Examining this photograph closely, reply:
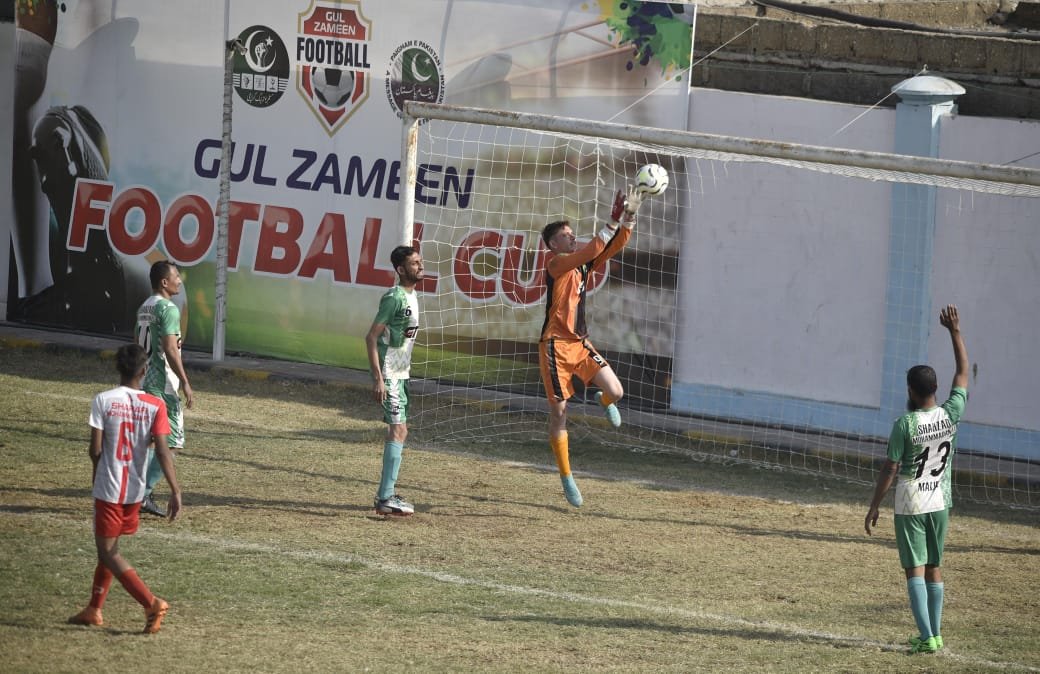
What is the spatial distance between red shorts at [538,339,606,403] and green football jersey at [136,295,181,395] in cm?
299

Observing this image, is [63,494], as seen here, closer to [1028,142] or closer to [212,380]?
[212,380]

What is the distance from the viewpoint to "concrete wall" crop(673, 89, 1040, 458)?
1409cm

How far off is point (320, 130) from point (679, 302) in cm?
508

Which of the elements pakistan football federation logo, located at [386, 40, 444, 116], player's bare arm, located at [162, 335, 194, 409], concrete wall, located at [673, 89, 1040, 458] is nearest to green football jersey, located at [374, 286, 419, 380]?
player's bare arm, located at [162, 335, 194, 409]

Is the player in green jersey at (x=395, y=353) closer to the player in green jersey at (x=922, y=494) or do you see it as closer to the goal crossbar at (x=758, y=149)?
the goal crossbar at (x=758, y=149)

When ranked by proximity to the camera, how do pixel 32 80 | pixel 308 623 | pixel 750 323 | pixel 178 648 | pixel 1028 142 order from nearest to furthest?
1. pixel 178 648
2. pixel 308 623
3. pixel 1028 142
4. pixel 750 323
5. pixel 32 80

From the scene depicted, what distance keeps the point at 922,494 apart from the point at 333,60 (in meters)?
11.0

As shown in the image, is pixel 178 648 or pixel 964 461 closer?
pixel 178 648

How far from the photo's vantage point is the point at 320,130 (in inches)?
664

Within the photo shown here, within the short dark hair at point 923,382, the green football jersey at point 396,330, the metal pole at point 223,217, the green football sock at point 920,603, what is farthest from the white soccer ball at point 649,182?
the metal pole at point 223,217

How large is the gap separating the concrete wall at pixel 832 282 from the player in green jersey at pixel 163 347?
23.1 feet

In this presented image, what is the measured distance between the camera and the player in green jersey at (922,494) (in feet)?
25.8

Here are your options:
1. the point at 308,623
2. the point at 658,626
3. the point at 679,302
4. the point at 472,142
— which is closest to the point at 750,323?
the point at 679,302

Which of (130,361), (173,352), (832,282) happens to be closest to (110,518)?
(130,361)
